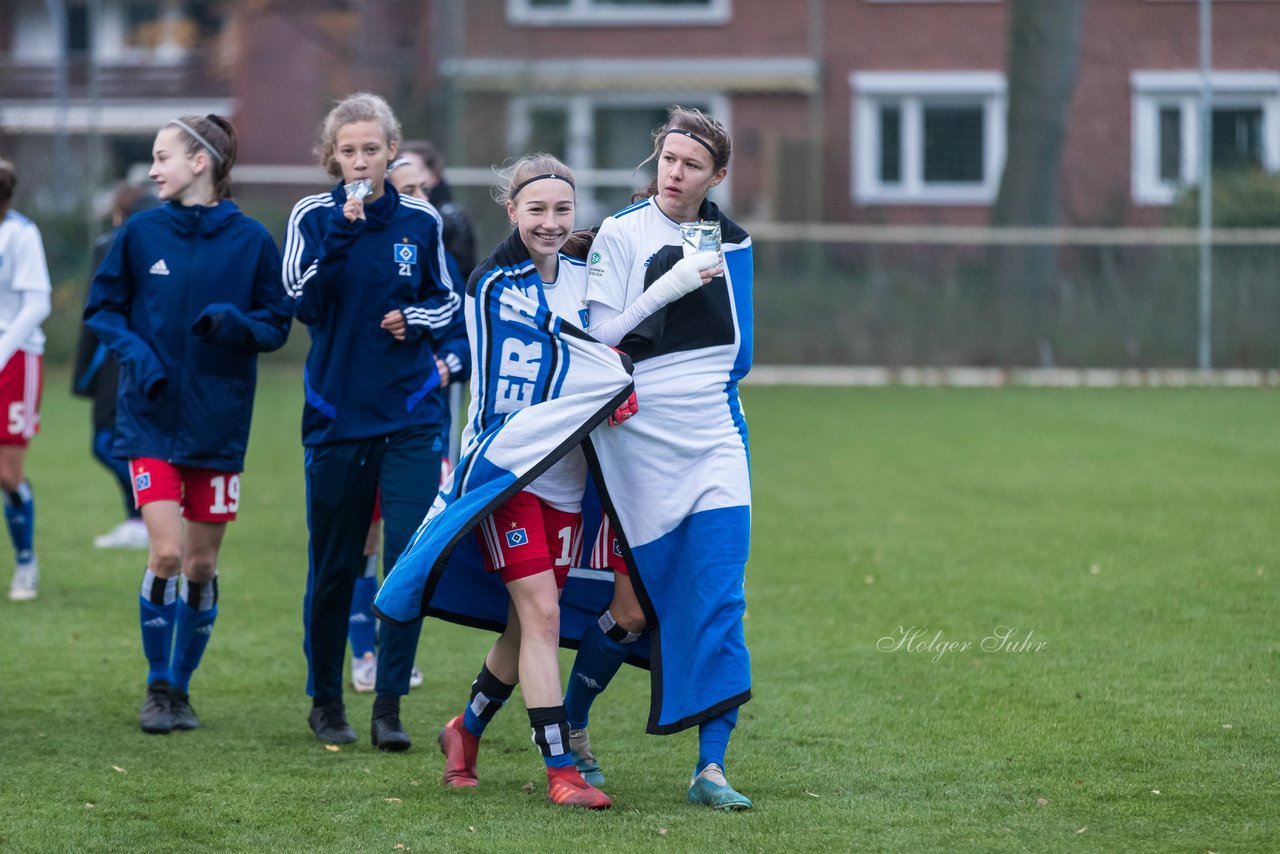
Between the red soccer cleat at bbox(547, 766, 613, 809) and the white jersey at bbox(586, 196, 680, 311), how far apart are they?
52.2 inches

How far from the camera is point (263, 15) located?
27.0 m

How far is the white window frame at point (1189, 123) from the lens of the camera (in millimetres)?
20391

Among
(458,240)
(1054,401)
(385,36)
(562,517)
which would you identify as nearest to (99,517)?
(458,240)

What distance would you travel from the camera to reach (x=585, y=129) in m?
23.2

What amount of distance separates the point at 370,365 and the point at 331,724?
3.99 feet

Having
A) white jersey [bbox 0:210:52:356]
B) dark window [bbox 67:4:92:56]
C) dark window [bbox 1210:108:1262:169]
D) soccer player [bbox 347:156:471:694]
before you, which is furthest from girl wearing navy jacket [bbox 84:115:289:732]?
dark window [bbox 67:4:92:56]

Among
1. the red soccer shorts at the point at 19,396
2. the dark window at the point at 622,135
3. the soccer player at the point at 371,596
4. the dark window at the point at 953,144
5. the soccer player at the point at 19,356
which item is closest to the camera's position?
the soccer player at the point at 371,596

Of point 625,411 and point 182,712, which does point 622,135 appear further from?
point 625,411

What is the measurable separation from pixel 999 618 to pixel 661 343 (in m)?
3.17

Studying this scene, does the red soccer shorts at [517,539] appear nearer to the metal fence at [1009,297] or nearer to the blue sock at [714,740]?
the blue sock at [714,740]

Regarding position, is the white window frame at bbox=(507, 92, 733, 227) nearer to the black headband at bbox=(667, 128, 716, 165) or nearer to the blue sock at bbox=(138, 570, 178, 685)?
the blue sock at bbox=(138, 570, 178, 685)

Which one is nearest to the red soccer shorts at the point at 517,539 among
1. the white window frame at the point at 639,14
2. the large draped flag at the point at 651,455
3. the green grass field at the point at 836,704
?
the large draped flag at the point at 651,455

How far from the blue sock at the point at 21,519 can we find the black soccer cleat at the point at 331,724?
3222 mm

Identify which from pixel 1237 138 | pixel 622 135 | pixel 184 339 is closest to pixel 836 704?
pixel 184 339
